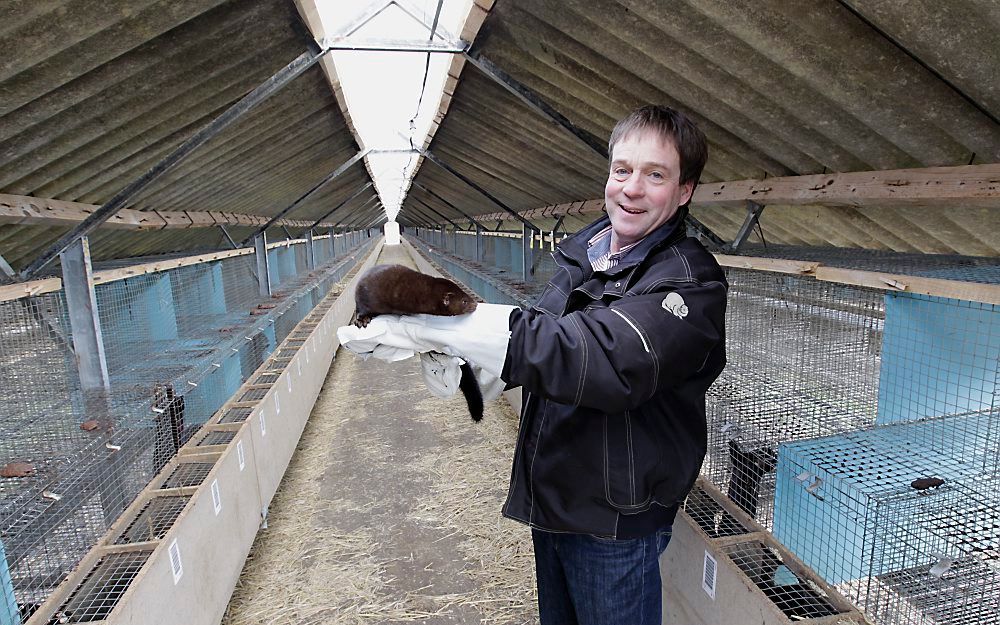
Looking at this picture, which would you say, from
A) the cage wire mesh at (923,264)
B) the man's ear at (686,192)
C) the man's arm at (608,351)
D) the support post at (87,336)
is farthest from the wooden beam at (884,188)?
the support post at (87,336)

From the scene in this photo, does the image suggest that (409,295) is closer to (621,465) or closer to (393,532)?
(621,465)

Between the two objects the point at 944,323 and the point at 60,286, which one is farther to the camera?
the point at 60,286

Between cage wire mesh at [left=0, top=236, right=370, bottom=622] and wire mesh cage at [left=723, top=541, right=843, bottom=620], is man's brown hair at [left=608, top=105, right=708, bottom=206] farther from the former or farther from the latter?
cage wire mesh at [left=0, top=236, right=370, bottom=622]

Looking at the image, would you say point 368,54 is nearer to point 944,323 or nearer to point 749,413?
point 749,413

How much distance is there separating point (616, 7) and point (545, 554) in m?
2.04

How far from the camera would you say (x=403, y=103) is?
17.9ft

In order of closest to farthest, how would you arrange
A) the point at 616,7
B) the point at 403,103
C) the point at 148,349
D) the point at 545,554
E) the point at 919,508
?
the point at 545,554 → the point at 919,508 → the point at 616,7 → the point at 148,349 → the point at 403,103

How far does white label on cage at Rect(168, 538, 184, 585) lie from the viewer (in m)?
2.02

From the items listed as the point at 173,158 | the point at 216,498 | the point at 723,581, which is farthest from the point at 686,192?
the point at 173,158

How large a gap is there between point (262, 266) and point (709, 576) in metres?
6.60

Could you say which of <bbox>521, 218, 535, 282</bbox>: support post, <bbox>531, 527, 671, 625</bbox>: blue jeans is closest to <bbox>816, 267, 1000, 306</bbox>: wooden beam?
<bbox>531, 527, 671, 625</bbox>: blue jeans

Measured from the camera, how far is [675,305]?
92 centimetres

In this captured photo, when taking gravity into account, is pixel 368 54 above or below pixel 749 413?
above

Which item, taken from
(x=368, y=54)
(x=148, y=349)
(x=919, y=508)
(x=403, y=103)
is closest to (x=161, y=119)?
(x=368, y=54)
